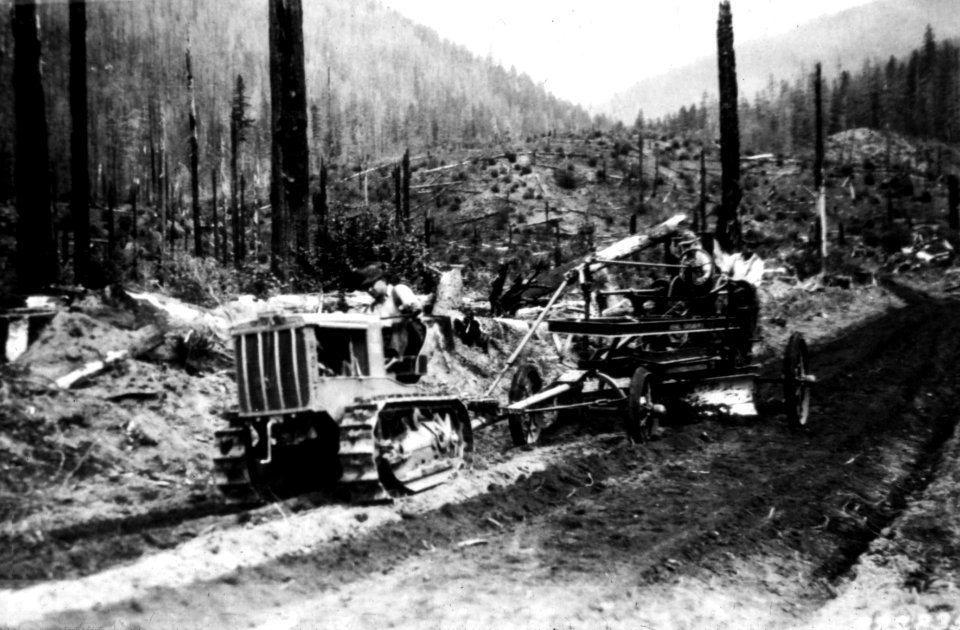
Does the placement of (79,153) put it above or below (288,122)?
below

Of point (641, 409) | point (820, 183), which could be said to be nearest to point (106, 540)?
point (641, 409)

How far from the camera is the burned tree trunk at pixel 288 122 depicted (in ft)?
45.1

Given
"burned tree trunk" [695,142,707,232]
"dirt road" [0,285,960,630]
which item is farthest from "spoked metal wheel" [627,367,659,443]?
"burned tree trunk" [695,142,707,232]

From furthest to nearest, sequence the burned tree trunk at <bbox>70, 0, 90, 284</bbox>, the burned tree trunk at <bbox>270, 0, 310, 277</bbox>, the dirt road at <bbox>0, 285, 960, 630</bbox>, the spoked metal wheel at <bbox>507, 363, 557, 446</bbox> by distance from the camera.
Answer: the burned tree trunk at <bbox>270, 0, 310, 277</bbox> → the spoked metal wheel at <bbox>507, 363, 557, 446</bbox> → the burned tree trunk at <bbox>70, 0, 90, 284</bbox> → the dirt road at <bbox>0, 285, 960, 630</bbox>

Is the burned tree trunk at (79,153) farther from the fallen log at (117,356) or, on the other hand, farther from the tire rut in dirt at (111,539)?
the tire rut in dirt at (111,539)

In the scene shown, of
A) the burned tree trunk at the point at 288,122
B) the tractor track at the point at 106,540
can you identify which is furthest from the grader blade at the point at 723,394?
the burned tree trunk at the point at 288,122

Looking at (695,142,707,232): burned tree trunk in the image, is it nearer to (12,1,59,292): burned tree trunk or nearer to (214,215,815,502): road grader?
(214,215,815,502): road grader

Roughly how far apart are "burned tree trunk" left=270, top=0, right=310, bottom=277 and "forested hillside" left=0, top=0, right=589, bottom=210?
1.24 m

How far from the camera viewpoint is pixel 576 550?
594cm

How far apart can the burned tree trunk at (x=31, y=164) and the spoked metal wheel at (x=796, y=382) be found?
8.90 metres

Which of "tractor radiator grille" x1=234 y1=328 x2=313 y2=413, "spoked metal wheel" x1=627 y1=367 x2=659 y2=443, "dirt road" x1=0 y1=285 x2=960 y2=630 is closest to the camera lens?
"dirt road" x1=0 y1=285 x2=960 y2=630

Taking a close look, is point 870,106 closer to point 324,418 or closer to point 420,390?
point 420,390

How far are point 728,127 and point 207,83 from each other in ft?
59.9

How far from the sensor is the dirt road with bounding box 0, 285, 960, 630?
187 inches
